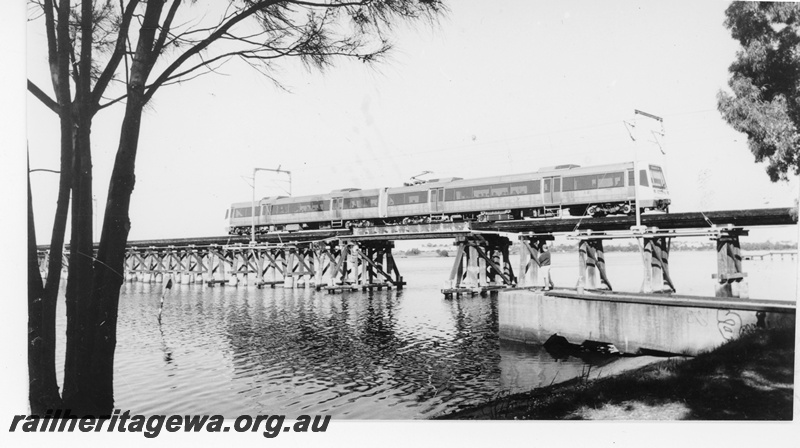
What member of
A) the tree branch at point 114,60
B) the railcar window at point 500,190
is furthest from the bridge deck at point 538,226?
the tree branch at point 114,60

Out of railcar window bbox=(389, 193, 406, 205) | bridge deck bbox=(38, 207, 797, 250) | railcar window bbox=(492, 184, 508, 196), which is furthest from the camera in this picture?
railcar window bbox=(389, 193, 406, 205)

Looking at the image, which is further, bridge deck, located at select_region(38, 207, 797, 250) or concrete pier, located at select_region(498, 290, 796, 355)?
bridge deck, located at select_region(38, 207, 797, 250)

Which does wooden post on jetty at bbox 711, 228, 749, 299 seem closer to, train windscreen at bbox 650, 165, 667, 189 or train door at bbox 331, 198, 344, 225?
train windscreen at bbox 650, 165, 667, 189

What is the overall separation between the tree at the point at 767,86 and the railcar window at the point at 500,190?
1607 cm

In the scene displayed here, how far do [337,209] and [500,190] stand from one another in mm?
10032

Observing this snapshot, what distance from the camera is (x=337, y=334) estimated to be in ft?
48.7

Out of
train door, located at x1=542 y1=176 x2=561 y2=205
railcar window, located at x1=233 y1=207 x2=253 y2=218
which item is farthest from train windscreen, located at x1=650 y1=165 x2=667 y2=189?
railcar window, located at x1=233 y1=207 x2=253 y2=218

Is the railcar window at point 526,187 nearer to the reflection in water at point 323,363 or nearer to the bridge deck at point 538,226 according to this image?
the bridge deck at point 538,226

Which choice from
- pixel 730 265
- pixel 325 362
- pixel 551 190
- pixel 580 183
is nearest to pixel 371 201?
pixel 551 190

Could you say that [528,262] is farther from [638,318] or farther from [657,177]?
[638,318]

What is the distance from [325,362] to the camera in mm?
11367

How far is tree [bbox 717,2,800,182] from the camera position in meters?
7.83

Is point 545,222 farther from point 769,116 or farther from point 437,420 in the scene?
point 437,420

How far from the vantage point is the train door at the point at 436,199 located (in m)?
26.4
